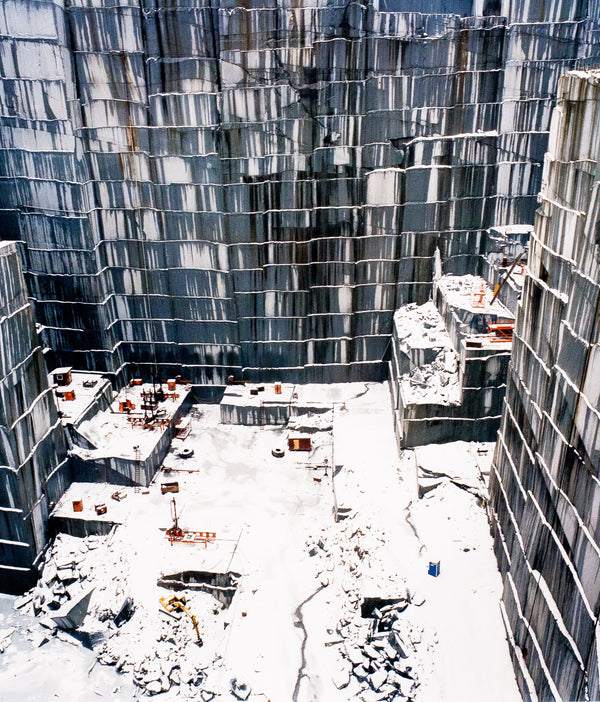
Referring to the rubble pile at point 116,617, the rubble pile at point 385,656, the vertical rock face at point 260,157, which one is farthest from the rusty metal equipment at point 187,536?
the vertical rock face at point 260,157

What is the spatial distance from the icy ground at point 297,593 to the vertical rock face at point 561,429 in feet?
8.92

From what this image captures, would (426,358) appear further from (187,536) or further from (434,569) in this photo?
(187,536)

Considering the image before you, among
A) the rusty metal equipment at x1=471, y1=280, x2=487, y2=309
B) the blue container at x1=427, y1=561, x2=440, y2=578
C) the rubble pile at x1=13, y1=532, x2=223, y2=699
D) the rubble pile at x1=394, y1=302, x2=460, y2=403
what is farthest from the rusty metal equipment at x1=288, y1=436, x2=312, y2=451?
the blue container at x1=427, y1=561, x2=440, y2=578

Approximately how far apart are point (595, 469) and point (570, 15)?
29.8 m

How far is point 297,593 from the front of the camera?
86.0 ft

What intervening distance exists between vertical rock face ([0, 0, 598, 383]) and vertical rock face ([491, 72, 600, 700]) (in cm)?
1788

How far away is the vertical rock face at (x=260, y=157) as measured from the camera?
34406mm

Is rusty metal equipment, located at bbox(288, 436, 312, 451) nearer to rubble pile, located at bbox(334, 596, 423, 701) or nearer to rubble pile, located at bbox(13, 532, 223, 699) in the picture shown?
rubble pile, located at bbox(13, 532, 223, 699)

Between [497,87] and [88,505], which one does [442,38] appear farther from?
[88,505]

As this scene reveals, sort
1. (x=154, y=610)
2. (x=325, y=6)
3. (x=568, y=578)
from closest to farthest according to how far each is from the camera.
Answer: (x=568, y=578) < (x=154, y=610) < (x=325, y=6)

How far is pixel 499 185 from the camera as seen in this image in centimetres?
3728

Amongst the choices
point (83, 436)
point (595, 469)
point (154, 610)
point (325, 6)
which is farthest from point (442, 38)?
point (154, 610)

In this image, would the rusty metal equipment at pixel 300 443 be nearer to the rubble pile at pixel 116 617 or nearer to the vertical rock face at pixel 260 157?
the vertical rock face at pixel 260 157

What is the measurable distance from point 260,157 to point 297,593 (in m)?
25.3
